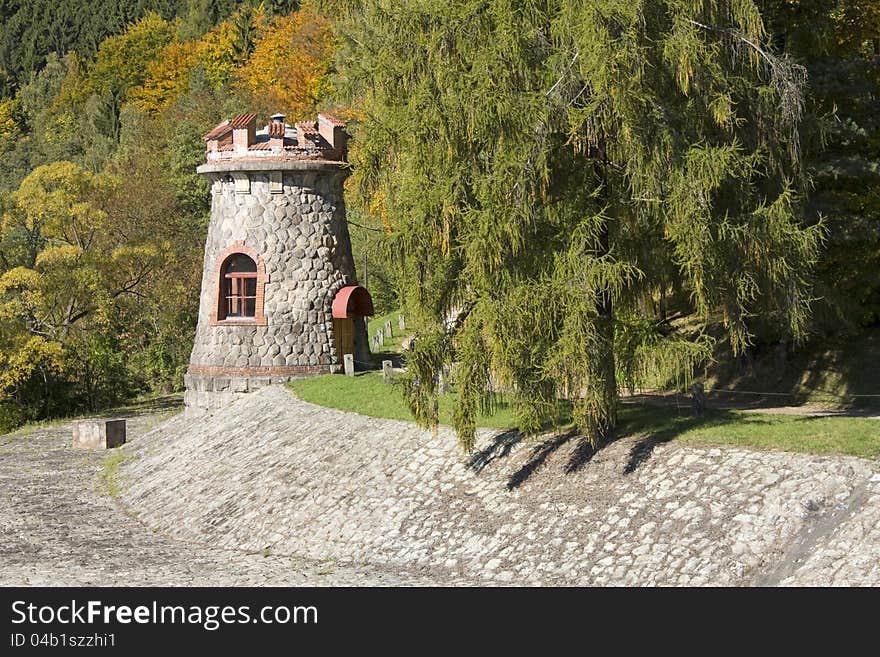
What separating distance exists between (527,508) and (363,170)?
6.55 m

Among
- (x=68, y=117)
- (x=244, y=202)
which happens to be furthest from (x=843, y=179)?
(x=68, y=117)

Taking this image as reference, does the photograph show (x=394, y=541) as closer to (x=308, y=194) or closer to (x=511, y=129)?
(x=511, y=129)

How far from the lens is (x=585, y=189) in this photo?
18.4m

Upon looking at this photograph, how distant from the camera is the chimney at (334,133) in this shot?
3219cm

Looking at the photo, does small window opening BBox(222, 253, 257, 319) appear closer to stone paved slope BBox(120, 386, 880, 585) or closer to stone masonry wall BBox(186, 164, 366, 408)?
stone masonry wall BBox(186, 164, 366, 408)

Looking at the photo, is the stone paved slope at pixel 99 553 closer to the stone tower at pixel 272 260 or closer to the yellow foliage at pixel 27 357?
the stone tower at pixel 272 260

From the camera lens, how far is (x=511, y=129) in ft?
58.0

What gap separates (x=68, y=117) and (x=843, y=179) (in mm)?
79969

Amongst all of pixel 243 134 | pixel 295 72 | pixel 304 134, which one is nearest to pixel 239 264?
pixel 243 134

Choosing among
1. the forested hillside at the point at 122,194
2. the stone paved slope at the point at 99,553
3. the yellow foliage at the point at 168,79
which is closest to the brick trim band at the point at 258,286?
the stone paved slope at the point at 99,553

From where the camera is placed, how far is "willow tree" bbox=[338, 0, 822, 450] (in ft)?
57.2

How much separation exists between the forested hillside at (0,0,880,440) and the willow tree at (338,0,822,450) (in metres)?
0.07

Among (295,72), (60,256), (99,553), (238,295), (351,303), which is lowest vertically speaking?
(99,553)

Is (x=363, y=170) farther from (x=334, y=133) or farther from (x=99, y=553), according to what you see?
(x=334, y=133)
